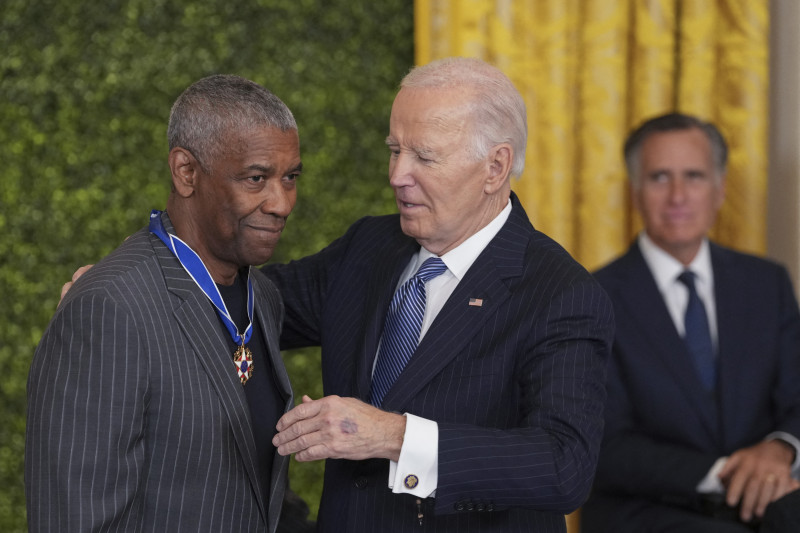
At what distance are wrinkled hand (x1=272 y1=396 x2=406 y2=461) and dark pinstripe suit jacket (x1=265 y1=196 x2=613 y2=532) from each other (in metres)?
0.13

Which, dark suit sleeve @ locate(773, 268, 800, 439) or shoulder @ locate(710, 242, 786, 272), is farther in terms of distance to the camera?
shoulder @ locate(710, 242, 786, 272)

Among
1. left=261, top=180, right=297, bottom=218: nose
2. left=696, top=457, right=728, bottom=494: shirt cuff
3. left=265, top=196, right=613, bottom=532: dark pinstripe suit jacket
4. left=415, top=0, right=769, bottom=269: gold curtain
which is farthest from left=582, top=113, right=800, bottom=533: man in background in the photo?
left=261, top=180, right=297, bottom=218: nose

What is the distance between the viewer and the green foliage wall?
3596 mm

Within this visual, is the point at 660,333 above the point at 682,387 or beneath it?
above

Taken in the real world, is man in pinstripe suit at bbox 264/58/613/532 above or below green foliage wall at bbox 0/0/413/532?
below

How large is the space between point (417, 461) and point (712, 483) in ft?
4.25

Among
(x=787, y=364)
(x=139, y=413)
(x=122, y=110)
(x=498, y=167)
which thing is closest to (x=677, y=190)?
(x=787, y=364)

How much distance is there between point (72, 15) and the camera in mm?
3584

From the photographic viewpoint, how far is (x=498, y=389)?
184 cm

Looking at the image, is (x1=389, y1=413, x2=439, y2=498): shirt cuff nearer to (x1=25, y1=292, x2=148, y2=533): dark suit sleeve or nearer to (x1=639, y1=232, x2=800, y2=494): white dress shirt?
(x1=25, y1=292, x2=148, y2=533): dark suit sleeve

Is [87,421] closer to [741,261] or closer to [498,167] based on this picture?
[498,167]

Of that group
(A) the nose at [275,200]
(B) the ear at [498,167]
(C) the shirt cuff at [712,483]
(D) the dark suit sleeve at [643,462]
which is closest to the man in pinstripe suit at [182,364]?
(A) the nose at [275,200]

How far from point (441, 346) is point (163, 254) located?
22.1 inches

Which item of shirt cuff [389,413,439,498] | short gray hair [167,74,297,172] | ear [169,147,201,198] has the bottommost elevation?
shirt cuff [389,413,439,498]
